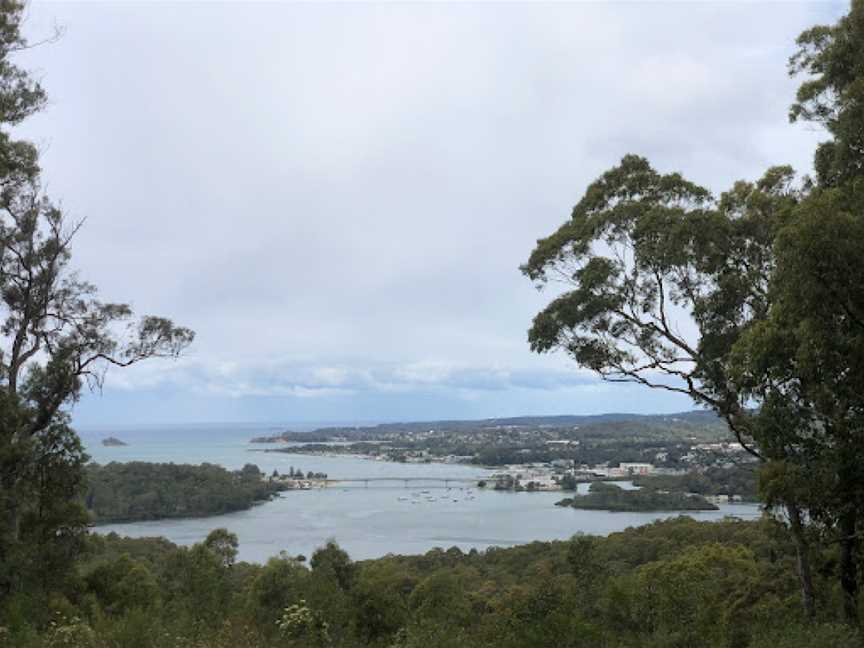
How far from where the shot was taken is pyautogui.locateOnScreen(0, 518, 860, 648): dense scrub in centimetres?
571

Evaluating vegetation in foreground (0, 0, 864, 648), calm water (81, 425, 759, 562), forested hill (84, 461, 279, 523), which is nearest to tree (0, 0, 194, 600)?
vegetation in foreground (0, 0, 864, 648)

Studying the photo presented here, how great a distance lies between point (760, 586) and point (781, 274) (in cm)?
797

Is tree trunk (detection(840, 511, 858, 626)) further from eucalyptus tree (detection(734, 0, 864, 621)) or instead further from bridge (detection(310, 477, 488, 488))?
bridge (detection(310, 477, 488, 488))

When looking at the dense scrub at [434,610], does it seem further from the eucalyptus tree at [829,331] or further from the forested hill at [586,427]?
the forested hill at [586,427]

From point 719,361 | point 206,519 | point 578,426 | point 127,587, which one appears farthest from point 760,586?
point 578,426

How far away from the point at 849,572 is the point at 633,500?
41202 millimetres

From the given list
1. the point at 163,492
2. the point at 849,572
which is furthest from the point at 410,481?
the point at 849,572

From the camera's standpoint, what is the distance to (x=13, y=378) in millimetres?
10664

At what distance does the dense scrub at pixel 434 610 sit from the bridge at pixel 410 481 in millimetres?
51299

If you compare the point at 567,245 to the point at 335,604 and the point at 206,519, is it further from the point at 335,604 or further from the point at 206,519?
the point at 206,519

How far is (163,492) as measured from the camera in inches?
1683

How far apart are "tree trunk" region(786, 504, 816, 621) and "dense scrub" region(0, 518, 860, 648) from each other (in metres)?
0.20

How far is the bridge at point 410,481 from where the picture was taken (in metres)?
69.6

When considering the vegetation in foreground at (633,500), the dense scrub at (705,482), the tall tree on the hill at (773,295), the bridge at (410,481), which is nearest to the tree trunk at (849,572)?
the tall tree on the hill at (773,295)
